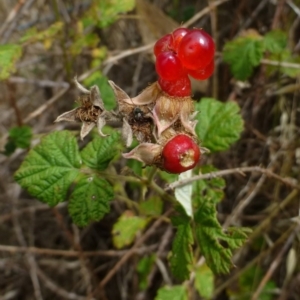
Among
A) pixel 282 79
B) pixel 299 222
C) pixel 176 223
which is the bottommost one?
pixel 299 222

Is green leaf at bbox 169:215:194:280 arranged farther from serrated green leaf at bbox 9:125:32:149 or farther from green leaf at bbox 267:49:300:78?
green leaf at bbox 267:49:300:78

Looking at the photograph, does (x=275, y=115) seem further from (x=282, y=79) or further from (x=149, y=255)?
(x=149, y=255)

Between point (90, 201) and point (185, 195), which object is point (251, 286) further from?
point (90, 201)

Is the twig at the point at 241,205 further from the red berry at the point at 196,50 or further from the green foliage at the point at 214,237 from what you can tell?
the red berry at the point at 196,50

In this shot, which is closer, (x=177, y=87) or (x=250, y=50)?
(x=177, y=87)

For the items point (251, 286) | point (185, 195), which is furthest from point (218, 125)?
point (251, 286)

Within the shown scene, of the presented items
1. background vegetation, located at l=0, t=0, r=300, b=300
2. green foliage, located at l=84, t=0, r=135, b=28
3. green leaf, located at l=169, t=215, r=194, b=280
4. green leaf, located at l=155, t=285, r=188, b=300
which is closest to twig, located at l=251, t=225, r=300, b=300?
background vegetation, located at l=0, t=0, r=300, b=300

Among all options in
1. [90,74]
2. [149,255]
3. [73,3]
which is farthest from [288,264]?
[73,3]
